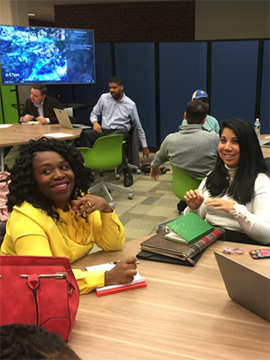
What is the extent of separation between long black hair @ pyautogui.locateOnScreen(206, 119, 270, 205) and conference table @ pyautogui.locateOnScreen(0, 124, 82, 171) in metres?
2.31

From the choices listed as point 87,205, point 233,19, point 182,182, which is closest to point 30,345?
point 87,205

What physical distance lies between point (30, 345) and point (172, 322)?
2.04 feet

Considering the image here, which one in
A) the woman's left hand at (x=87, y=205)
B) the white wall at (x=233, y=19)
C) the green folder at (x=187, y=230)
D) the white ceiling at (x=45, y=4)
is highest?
the white ceiling at (x=45, y=4)

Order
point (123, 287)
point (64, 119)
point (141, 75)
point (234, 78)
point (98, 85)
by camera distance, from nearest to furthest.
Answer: point (123, 287) < point (64, 119) < point (234, 78) < point (141, 75) < point (98, 85)

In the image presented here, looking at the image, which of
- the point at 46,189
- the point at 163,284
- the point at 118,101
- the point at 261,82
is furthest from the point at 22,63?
the point at 163,284

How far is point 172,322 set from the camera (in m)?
1.16

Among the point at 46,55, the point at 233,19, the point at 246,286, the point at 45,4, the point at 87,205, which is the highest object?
the point at 45,4

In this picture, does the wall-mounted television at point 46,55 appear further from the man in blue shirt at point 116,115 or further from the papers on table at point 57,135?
the papers on table at point 57,135

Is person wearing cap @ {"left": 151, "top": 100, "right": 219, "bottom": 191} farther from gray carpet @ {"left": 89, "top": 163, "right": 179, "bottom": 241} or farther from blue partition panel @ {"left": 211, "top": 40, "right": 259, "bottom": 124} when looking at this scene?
blue partition panel @ {"left": 211, "top": 40, "right": 259, "bottom": 124}

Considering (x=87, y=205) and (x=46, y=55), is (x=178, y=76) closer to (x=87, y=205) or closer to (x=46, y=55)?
(x=46, y=55)

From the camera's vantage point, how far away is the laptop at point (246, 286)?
1.06 metres

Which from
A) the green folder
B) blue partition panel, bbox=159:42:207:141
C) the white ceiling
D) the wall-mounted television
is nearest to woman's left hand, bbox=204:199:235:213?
the green folder

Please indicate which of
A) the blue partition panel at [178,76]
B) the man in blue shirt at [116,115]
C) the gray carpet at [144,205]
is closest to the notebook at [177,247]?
the gray carpet at [144,205]

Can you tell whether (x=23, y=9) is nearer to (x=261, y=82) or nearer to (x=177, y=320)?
(x=261, y=82)
